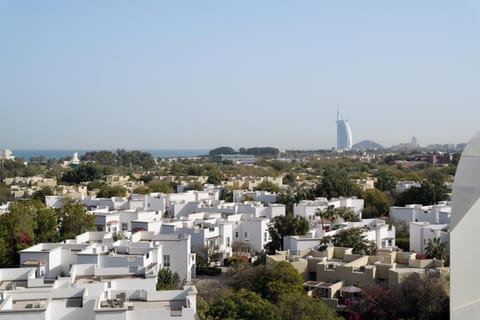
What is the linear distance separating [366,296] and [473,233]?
49.1 feet

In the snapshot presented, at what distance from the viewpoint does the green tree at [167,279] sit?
17.4m

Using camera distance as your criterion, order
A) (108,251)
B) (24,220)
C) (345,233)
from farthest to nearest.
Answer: (345,233) < (24,220) < (108,251)

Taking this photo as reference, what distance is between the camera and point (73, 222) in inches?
927

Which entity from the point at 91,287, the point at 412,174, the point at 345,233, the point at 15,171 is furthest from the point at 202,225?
the point at 15,171

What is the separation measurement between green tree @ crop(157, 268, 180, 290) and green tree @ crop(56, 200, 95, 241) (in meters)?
6.06

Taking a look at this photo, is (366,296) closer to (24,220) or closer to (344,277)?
(344,277)

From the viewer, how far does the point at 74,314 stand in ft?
38.7

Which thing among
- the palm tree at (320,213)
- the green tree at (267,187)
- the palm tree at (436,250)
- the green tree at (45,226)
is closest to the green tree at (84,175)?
the green tree at (267,187)

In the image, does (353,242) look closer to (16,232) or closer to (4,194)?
(16,232)

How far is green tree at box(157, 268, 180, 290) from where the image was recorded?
57.2 feet


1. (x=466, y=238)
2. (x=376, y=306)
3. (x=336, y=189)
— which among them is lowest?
(x=376, y=306)

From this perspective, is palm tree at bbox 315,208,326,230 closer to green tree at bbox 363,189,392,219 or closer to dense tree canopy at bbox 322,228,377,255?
dense tree canopy at bbox 322,228,377,255

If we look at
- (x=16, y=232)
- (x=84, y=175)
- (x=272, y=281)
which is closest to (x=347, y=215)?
(x=272, y=281)

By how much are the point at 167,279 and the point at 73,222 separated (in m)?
7.17
